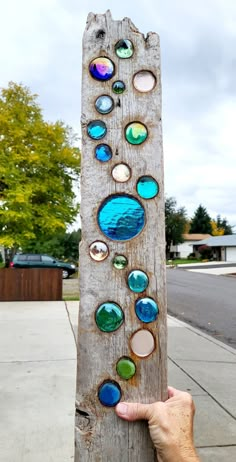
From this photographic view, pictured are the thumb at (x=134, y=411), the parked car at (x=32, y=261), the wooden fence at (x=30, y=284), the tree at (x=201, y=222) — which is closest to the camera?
the thumb at (x=134, y=411)

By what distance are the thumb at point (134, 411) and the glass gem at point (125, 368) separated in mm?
101

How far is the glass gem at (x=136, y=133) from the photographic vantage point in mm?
1598

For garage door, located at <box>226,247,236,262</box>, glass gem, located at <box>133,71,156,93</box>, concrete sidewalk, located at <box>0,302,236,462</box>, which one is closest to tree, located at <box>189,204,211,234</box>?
garage door, located at <box>226,247,236,262</box>

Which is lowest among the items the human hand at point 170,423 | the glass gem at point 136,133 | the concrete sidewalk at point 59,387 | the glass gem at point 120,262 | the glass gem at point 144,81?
the concrete sidewalk at point 59,387

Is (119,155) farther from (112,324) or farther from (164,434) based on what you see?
(164,434)

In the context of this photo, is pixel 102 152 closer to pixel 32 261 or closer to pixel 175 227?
pixel 32 261

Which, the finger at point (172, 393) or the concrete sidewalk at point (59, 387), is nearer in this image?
the finger at point (172, 393)

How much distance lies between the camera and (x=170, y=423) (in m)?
1.34

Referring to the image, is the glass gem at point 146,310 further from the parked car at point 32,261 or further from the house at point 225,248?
the house at point 225,248

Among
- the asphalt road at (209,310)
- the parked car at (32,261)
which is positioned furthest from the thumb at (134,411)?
the parked car at (32,261)

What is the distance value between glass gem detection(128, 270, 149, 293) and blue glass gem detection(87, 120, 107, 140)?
0.58 m

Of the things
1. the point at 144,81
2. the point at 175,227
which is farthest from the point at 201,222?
the point at 144,81

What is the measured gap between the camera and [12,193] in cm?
957

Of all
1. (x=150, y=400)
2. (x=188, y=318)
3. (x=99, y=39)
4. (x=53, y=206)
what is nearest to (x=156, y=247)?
(x=150, y=400)
